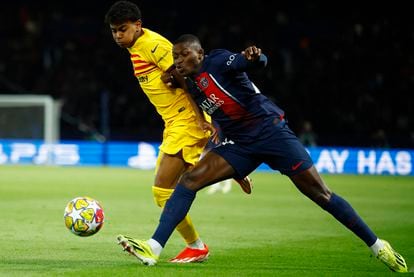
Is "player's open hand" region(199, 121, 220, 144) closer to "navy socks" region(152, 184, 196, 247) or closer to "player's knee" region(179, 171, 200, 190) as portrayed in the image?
"player's knee" region(179, 171, 200, 190)

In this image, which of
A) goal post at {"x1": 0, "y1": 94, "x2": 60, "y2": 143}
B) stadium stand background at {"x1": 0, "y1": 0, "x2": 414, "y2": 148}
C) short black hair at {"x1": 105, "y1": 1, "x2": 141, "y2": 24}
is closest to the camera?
short black hair at {"x1": 105, "y1": 1, "x2": 141, "y2": 24}

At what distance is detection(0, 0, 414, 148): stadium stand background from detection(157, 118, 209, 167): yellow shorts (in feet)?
61.5

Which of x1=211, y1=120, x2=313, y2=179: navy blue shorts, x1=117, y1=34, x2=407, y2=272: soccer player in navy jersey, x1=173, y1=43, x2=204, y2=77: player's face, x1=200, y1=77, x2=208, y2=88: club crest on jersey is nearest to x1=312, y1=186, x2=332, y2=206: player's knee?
x1=117, y1=34, x2=407, y2=272: soccer player in navy jersey

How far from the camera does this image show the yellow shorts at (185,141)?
8.47 meters

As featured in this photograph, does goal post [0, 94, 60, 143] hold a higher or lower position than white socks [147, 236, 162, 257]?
lower

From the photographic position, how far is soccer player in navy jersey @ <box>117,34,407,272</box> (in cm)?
771

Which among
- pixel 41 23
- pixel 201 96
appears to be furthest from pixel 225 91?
pixel 41 23

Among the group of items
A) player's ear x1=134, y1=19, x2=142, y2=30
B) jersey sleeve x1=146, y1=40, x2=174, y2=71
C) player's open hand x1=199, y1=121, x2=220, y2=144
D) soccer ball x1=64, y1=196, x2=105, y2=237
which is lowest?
soccer ball x1=64, y1=196, x2=105, y2=237

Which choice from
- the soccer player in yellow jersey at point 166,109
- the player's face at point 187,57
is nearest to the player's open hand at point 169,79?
the soccer player in yellow jersey at point 166,109

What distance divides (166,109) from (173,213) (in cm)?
130

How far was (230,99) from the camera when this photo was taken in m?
7.75

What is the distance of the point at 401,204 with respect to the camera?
54.6 feet

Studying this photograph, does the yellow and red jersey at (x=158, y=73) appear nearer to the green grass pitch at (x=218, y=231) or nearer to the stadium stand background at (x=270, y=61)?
the green grass pitch at (x=218, y=231)

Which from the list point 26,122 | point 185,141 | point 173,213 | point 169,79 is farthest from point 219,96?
point 26,122
